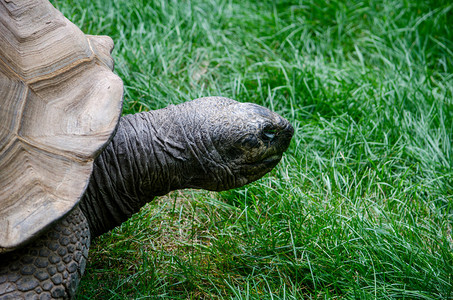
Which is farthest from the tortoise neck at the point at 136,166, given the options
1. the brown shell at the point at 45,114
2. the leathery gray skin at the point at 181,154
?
the brown shell at the point at 45,114

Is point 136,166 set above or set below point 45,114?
below

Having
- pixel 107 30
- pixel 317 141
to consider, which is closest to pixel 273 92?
pixel 317 141

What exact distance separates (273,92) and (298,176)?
0.94 metres

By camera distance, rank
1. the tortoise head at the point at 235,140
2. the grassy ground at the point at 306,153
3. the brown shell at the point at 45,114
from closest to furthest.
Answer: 1. the brown shell at the point at 45,114
2. the tortoise head at the point at 235,140
3. the grassy ground at the point at 306,153

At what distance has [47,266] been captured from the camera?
79.1 inches

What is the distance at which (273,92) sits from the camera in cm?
411

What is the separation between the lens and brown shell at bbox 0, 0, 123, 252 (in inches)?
74.8

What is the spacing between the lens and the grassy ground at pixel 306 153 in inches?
106

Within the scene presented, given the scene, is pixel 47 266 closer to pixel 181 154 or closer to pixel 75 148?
pixel 75 148

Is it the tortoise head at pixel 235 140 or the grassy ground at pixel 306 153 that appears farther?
the grassy ground at pixel 306 153

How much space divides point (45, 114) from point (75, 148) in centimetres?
21

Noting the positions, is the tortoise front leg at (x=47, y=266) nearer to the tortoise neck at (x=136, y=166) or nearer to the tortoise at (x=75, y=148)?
the tortoise at (x=75, y=148)

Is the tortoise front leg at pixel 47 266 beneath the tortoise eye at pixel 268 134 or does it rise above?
beneath

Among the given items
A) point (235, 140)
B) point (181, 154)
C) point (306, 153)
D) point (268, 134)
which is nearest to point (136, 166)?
point (181, 154)
